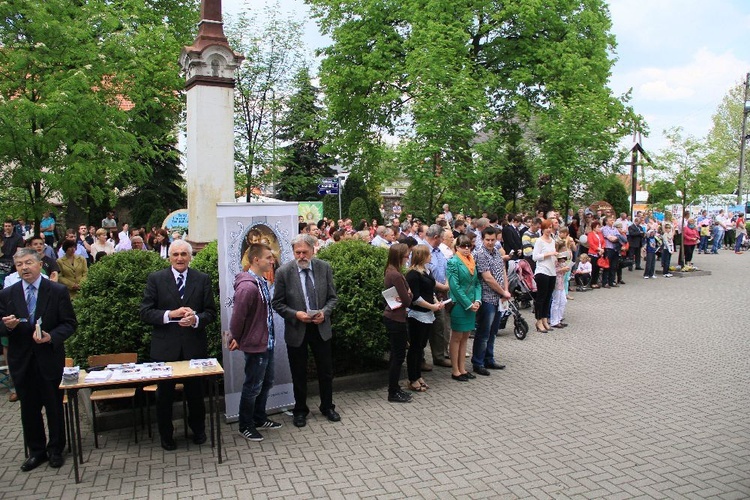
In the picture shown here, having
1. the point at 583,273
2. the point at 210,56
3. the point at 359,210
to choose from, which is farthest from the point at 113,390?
the point at 359,210

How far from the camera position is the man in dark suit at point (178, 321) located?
18.9ft

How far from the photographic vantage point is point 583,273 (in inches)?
642

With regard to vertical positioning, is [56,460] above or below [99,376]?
below

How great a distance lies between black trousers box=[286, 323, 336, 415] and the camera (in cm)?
651

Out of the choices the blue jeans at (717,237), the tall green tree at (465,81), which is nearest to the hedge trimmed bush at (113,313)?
the tall green tree at (465,81)

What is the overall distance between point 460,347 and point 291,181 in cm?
1314

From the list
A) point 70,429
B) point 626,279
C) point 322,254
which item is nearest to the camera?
point 70,429

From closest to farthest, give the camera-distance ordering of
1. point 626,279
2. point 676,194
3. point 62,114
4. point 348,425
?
point 348,425 < point 62,114 < point 626,279 < point 676,194

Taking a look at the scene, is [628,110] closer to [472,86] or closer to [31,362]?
[472,86]

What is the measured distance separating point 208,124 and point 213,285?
2.58m

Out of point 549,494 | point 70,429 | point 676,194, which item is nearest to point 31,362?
point 70,429

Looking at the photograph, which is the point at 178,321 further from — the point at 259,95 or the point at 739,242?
the point at 739,242

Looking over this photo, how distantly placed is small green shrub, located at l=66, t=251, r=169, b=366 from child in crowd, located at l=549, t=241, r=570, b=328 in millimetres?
7562

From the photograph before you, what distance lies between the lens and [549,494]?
191 inches
